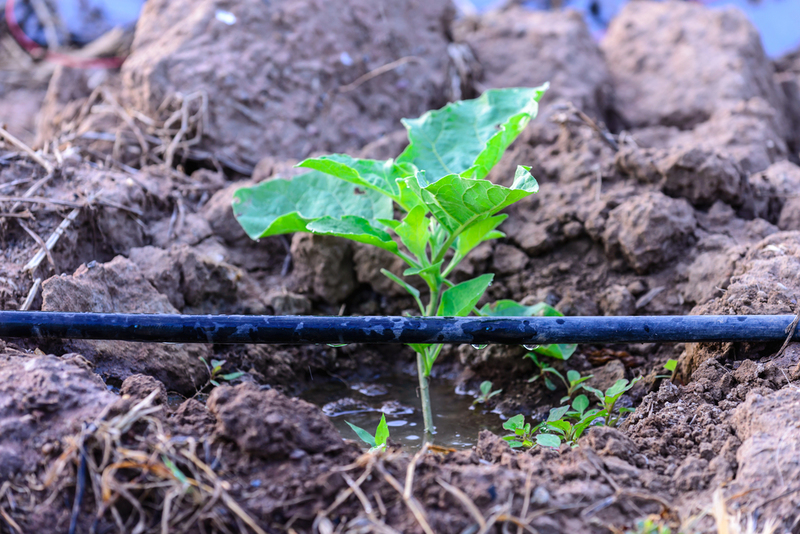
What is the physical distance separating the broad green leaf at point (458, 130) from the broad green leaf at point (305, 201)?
0.18 metres

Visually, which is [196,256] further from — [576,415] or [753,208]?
[753,208]

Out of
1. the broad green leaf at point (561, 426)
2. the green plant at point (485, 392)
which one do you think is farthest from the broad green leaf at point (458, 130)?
the broad green leaf at point (561, 426)

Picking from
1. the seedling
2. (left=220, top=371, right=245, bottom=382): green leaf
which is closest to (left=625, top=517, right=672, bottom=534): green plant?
the seedling

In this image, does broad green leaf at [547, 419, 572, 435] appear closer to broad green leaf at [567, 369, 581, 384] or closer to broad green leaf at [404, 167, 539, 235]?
broad green leaf at [567, 369, 581, 384]

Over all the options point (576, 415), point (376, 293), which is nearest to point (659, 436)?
point (576, 415)

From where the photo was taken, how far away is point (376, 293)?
224 centimetres

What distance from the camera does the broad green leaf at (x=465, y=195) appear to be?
1.36 m

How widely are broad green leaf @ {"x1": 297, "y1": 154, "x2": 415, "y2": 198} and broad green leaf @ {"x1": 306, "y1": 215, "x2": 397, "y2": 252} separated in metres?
0.11

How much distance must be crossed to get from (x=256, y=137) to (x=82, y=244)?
97 centimetres

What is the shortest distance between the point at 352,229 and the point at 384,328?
0.29 metres

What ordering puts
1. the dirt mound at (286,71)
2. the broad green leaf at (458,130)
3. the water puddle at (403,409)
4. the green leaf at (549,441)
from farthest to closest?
the dirt mound at (286,71) → the broad green leaf at (458,130) → the water puddle at (403,409) → the green leaf at (549,441)

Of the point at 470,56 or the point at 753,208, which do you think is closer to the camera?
the point at 753,208

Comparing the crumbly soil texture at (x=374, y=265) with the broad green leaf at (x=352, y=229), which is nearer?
the crumbly soil texture at (x=374, y=265)

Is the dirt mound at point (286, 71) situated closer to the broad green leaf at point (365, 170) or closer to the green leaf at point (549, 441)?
the broad green leaf at point (365, 170)
